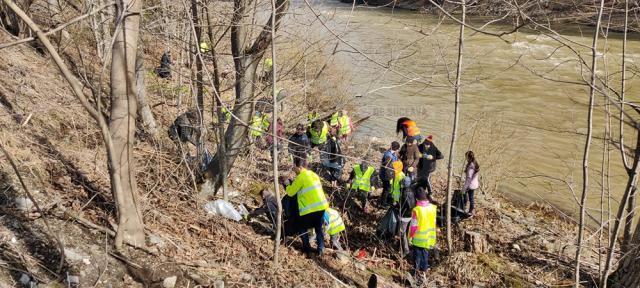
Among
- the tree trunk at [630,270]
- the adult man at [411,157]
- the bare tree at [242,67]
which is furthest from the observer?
the adult man at [411,157]

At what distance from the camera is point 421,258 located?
702cm

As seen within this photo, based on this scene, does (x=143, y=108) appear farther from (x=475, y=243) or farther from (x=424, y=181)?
(x=475, y=243)

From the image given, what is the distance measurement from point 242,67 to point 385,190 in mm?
3943

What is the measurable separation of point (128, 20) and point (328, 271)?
13.4ft

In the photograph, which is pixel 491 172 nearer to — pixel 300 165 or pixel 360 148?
pixel 360 148

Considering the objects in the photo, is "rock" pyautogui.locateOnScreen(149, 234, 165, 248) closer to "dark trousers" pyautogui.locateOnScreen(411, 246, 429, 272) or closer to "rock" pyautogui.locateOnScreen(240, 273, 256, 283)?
"rock" pyautogui.locateOnScreen(240, 273, 256, 283)

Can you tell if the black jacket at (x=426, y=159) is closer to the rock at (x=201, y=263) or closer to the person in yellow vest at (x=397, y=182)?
the person in yellow vest at (x=397, y=182)

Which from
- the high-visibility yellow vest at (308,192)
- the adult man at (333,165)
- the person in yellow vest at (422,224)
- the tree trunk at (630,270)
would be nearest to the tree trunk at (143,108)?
the high-visibility yellow vest at (308,192)

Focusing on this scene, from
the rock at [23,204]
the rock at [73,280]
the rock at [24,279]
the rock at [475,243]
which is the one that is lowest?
the rock at [475,243]

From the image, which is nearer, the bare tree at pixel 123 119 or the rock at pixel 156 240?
the bare tree at pixel 123 119

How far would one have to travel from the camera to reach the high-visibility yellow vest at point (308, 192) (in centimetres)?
641

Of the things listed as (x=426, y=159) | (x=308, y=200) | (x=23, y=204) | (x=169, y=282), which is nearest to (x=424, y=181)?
(x=426, y=159)

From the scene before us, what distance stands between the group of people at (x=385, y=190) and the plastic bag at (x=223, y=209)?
459 mm

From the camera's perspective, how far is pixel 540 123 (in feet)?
51.4
